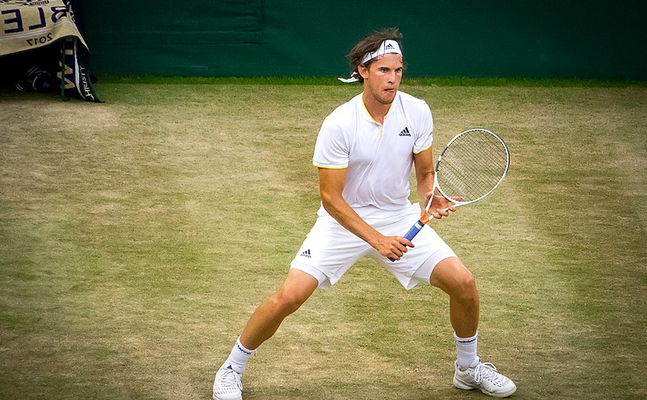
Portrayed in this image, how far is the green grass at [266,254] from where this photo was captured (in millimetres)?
5629

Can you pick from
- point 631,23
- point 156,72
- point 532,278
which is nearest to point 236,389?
point 532,278

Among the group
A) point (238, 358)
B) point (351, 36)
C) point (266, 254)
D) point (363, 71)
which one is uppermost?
point (363, 71)

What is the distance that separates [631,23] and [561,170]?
145 inches

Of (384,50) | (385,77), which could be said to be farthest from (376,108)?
(384,50)

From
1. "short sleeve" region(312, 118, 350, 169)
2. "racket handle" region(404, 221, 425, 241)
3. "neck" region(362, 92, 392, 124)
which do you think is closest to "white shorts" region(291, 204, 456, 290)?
"racket handle" region(404, 221, 425, 241)

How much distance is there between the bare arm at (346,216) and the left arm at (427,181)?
337mm

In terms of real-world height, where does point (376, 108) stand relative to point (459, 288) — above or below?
above

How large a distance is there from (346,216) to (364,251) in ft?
1.00

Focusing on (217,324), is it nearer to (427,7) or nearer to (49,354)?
(49,354)

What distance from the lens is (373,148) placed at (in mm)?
5164

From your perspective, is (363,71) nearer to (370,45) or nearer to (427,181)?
(370,45)

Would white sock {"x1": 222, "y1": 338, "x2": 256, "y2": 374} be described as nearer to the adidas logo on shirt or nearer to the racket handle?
the adidas logo on shirt

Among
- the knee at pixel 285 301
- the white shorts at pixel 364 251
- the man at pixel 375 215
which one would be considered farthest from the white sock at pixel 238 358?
the white shorts at pixel 364 251

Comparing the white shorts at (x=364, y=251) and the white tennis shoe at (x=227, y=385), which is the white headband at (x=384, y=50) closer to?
the white shorts at (x=364, y=251)
